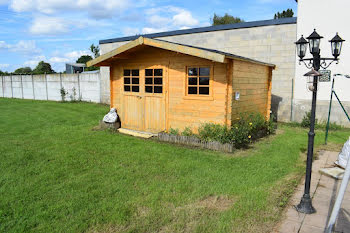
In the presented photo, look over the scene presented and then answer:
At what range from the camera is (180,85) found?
7.69 meters

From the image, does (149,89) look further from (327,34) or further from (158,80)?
(327,34)

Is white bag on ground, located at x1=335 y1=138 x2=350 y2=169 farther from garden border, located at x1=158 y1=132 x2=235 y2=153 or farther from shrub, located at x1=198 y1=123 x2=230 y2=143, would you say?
shrub, located at x1=198 y1=123 x2=230 y2=143

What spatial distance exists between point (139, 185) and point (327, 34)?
29.8 ft

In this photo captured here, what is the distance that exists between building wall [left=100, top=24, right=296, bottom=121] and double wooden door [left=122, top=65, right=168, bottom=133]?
16.8 feet

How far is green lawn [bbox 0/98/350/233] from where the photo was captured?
3.35 metres

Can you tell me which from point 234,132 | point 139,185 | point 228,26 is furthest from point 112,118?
point 228,26

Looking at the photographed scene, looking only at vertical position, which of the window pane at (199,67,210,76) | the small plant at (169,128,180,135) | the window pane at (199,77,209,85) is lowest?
the small plant at (169,128,180,135)

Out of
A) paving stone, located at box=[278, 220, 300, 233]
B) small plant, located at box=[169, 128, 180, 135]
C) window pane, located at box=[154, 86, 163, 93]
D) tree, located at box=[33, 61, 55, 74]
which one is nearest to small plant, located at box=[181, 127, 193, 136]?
small plant, located at box=[169, 128, 180, 135]

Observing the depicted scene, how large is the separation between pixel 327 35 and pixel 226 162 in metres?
7.15

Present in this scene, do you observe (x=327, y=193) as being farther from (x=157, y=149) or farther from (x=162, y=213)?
(x=157, y=149)

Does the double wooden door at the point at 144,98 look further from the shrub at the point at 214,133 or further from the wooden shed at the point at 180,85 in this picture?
the shrub at the point at 214,133

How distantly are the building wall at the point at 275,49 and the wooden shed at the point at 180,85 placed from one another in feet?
5.05

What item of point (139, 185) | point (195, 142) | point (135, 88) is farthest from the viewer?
point (135, 88)

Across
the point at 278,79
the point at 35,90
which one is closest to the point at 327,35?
the point at 278,79
